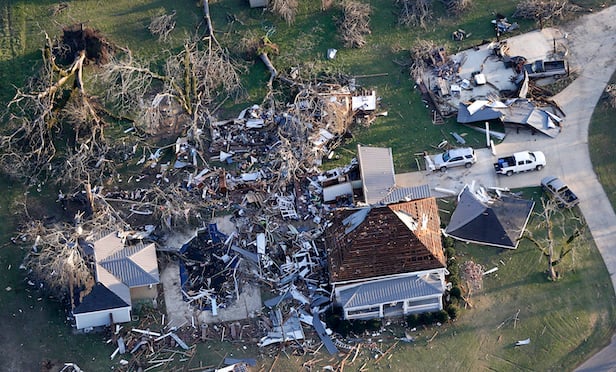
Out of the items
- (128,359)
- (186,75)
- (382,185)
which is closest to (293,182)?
(382,185)

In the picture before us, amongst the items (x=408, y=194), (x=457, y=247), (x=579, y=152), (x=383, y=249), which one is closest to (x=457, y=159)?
(x=408, y=194)

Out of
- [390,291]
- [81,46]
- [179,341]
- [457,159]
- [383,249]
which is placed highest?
[81,46]

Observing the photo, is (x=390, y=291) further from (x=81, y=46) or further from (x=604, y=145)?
(x=81, y=46)

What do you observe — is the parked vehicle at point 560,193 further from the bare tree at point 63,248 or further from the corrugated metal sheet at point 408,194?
the bare tree at point 63,248

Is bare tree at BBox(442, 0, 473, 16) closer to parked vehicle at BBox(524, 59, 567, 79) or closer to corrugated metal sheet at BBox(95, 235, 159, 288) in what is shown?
parked vehicle at BBox(524, 59, 567, 79)

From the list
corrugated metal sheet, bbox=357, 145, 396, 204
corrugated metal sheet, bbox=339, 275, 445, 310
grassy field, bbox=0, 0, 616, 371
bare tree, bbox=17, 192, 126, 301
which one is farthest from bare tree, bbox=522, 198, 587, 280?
bare tree, bbox=17, 192, 126, 301

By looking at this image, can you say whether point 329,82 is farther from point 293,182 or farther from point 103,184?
point 103,184

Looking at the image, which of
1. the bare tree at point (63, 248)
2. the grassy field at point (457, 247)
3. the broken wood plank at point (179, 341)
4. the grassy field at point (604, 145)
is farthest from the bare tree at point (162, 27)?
the grassy field at point (604, 145)
